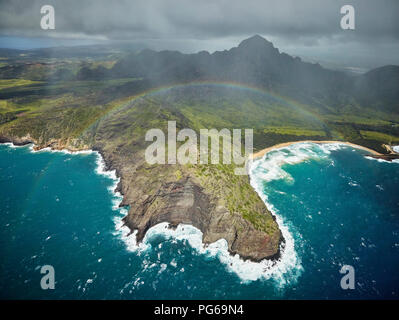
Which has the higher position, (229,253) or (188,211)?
(188,211)

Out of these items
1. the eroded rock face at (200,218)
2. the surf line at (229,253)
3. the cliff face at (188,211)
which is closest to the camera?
the surf line at (229,253)

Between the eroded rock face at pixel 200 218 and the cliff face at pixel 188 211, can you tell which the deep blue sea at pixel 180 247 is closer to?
the eroded rock face at pixel 200 218

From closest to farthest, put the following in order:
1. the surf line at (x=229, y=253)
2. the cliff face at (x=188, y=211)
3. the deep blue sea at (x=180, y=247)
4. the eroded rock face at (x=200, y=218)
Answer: the deep blue sea at (x=180, y=247) < the surf line at (x=229, y=253) < the eroded rock face at (x=200, y=218) < the cliff face at (x=188, y=211)

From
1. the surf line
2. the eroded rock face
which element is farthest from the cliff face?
the surf line

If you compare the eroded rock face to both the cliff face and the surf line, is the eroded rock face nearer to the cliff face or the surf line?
the cliff face

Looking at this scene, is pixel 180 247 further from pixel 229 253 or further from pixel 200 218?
pixel 229 253

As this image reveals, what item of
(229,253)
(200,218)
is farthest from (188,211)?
(229,253)

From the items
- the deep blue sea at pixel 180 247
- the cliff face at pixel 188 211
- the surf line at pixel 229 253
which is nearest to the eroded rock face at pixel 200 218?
the cliff face at pixel 188 211
